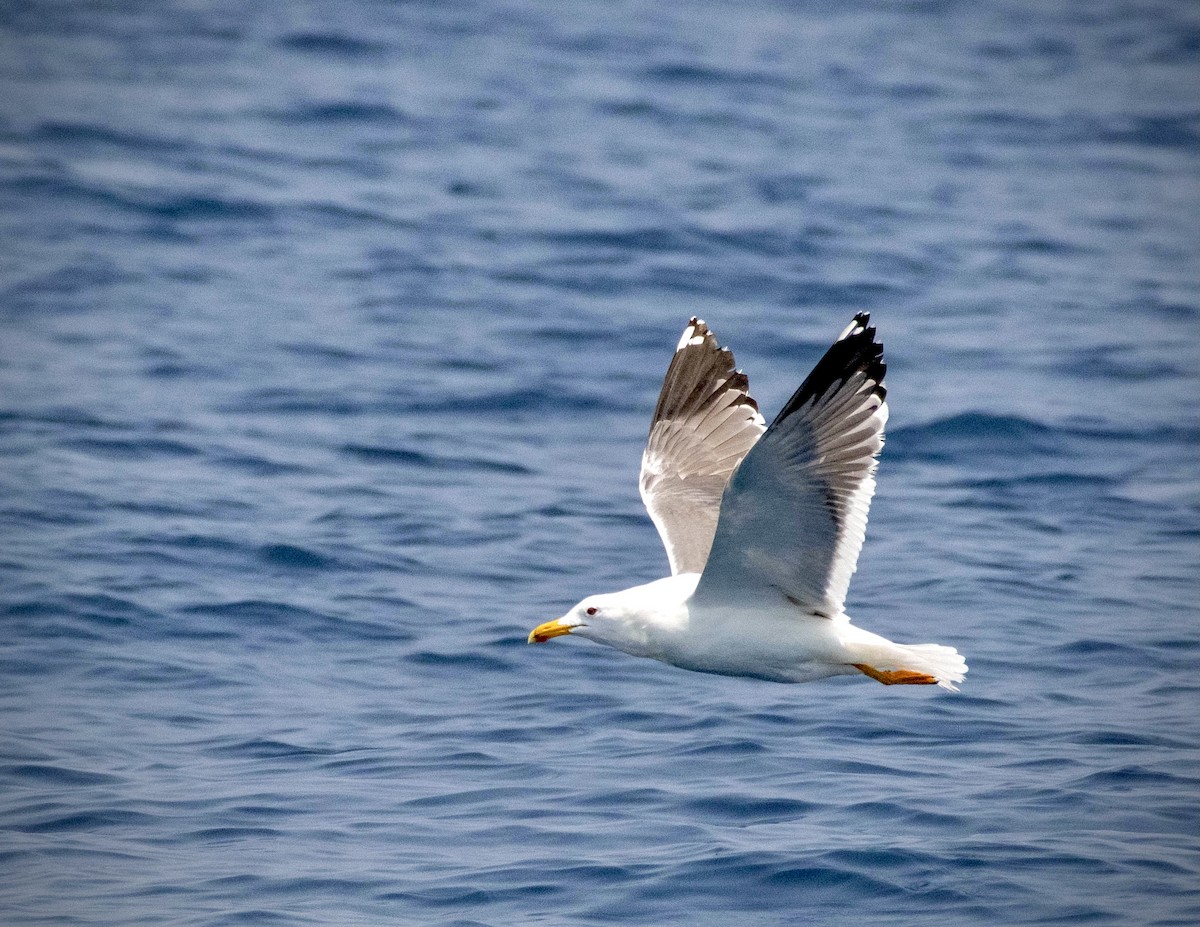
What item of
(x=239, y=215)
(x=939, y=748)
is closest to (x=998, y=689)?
(x=939, y=748)

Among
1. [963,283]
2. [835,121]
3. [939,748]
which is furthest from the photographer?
[835,121]

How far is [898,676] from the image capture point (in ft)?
25.3

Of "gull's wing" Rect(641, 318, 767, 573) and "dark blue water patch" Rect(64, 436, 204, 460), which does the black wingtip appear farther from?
"dark blue water patch" Rect(64, 436, 204, 460)

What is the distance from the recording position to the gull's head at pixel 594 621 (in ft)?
25.5

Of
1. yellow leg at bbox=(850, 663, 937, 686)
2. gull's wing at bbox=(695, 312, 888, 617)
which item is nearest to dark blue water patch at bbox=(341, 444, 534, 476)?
gull's wing at bbox=(695, 312, 888, 617)

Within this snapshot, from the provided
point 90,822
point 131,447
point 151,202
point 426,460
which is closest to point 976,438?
point 426,460

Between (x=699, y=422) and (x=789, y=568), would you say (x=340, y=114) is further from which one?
(x=789, y=568)

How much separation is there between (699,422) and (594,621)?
167 cm

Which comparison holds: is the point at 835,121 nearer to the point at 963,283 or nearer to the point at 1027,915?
the point at 963,283

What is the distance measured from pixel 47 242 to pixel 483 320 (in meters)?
4.38

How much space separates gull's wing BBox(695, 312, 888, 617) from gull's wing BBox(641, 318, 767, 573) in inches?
51.4

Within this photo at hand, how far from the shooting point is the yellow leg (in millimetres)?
7672

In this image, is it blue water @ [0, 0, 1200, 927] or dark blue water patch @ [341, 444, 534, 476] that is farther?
dark blue water patch @ [341, 444, 534, 476]

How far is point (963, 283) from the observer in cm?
1705
